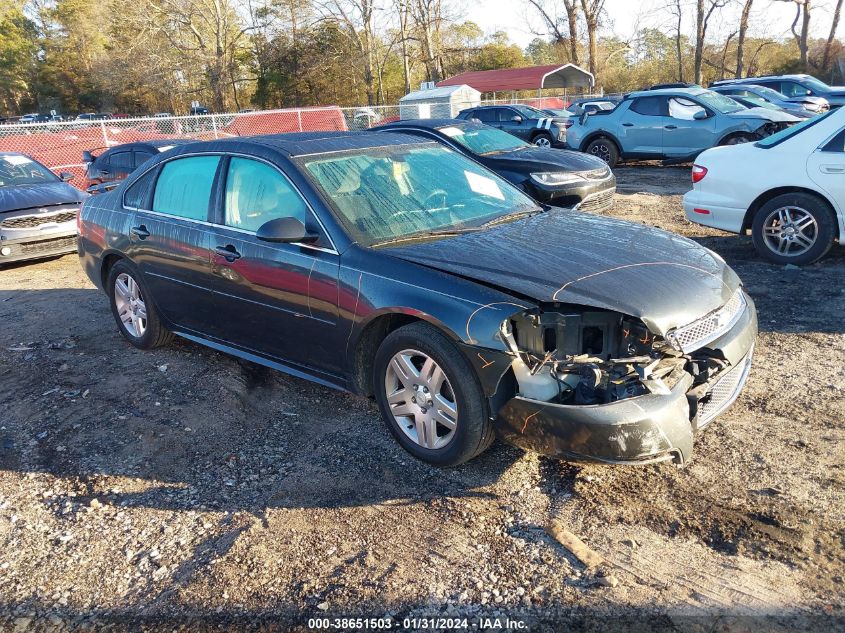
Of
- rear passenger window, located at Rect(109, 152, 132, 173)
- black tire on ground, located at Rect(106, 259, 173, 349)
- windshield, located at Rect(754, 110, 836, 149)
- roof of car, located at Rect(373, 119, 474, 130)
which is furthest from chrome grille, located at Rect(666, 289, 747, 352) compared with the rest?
rear passenger window, located at Rect(109, 152, 132, 173)

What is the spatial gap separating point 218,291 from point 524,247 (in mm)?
2043

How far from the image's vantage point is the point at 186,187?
4.83 metres

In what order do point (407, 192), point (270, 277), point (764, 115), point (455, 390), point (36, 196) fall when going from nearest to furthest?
point (455, 390) < point (270, 277) < point (407, 192) < point (36, 196) < point (764, 115)

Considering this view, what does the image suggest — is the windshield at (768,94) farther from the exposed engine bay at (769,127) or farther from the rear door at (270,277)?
the rear door at (270,277)

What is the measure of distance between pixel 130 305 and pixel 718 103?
509 inches

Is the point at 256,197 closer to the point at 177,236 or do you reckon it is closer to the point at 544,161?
the point at 177,236

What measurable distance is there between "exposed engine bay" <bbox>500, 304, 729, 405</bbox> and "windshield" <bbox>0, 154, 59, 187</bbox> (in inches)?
360

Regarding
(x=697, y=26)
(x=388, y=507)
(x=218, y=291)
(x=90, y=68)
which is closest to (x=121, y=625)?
(x=388, y=507)

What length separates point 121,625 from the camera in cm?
264

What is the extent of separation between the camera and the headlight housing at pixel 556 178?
362 inches

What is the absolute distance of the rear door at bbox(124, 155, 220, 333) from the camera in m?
4.61

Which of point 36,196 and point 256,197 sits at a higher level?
point 256,197

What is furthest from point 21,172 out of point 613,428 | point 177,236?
point 613,428

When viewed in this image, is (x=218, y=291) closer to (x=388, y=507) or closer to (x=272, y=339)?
(x=272, y=339)
